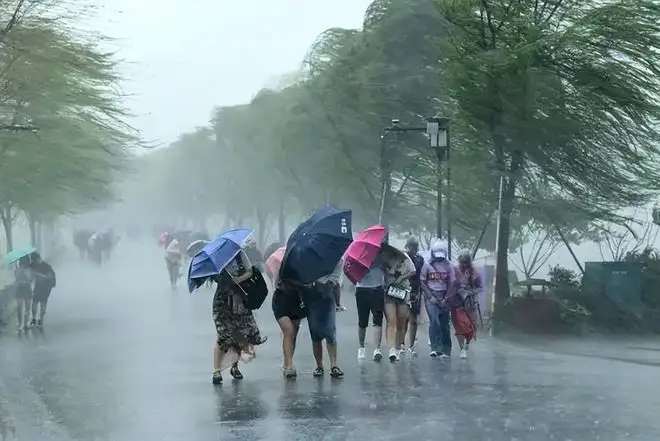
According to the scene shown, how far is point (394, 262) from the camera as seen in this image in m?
16.3

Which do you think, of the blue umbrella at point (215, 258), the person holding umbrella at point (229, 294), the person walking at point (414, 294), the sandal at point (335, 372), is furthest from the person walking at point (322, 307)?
the person walking at point (414, 294)

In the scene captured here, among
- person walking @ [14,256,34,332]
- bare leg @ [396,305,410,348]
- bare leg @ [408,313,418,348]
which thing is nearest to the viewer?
bare leg @ [396,305,410,348]

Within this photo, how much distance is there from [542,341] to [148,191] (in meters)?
119

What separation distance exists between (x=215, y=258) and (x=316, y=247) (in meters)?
1.16

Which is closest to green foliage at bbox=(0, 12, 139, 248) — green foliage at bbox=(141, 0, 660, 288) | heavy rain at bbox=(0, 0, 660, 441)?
heavy rain at bbox=(0, 0, 660, 441)

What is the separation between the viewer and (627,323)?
74.3ft

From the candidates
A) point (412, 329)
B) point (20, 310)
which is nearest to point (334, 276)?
point (412, 329)

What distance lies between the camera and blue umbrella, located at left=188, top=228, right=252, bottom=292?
13.9 m

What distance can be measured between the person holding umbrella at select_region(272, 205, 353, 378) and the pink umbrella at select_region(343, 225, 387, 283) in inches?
57.7

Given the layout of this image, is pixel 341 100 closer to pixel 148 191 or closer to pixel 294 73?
pixel 294 73

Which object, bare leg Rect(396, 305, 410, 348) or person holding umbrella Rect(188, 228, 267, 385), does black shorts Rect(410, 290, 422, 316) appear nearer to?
bare leg Rect(396, 305, 410, 348)

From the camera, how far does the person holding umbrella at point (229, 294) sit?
45.9ft

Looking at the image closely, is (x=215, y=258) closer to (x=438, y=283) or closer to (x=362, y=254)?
(x=362, y=254)

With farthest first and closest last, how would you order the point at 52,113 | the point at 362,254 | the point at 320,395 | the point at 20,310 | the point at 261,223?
1. the point at 261,223
2. the point at 52,113
3. the point at 20,310
4. the point at 362,254
5. the point at 320,395
